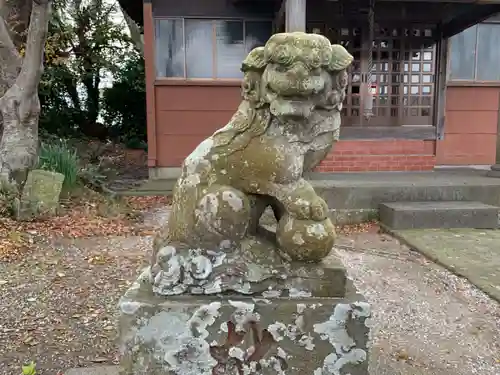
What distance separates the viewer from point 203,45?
8.01 meters

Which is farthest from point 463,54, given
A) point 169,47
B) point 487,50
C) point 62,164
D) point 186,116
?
point 62,164

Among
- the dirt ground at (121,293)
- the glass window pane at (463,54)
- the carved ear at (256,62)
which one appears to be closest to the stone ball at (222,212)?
the carved ear at (256,62)

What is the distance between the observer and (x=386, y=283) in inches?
161

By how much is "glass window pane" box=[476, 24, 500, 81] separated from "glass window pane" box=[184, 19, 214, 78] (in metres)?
4.57

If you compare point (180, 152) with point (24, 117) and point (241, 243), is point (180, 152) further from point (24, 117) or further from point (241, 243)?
point (241, 243)

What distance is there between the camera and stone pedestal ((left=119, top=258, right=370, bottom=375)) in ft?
5.70

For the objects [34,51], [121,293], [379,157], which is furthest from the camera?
[379,157]

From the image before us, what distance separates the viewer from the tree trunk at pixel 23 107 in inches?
229

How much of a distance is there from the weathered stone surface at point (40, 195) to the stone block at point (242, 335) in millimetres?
3998

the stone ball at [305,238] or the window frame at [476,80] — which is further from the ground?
the window frame at [476,80]

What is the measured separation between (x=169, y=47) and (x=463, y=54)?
16.2 ft

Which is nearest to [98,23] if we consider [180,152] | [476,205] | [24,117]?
[180,152]

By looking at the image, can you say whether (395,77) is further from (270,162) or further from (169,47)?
(270,162)

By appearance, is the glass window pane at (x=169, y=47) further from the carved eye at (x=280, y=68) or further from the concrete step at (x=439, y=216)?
the carved eye at (x=280, y=68)
